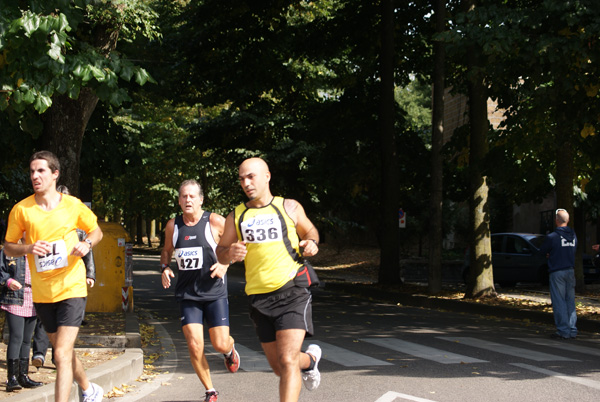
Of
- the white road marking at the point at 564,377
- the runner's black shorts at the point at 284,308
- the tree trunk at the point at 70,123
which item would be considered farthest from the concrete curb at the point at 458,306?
the runner's black shorts at the point at 284,308

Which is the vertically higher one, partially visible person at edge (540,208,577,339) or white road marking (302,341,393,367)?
partially visible person at edge (540,208,577,339)

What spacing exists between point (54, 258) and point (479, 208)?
1322 cm

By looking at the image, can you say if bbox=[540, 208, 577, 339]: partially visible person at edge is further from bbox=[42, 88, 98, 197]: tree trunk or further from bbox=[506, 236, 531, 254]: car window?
bbox=[506, 236, 531, 254]: car window

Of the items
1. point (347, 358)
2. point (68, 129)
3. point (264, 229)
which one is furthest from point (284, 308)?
point (68, 129)

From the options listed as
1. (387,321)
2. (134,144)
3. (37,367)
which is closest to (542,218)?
(134,144)

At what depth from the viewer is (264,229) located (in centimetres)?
584

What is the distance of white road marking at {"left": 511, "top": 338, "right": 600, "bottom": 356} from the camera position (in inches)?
421

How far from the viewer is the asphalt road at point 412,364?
752cm

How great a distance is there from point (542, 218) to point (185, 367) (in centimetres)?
2628

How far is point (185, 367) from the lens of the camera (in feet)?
30.9

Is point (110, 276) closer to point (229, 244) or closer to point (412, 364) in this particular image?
point (412, 364)

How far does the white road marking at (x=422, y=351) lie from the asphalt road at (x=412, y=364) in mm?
12

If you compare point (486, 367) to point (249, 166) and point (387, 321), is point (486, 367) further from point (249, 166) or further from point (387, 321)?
point (387, 321)

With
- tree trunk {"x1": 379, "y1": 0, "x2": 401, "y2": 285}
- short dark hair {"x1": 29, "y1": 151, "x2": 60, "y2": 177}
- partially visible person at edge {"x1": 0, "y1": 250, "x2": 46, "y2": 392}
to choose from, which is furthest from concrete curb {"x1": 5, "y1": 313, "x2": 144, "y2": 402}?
tree trunk {"x1": 379, "y1": 0, "x2": 401, "y2": 285}
